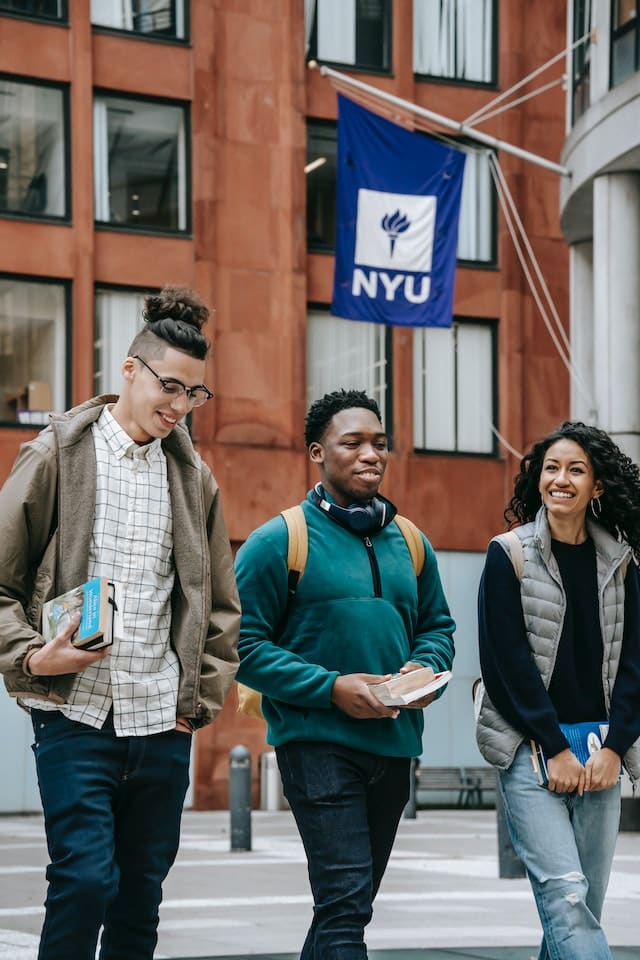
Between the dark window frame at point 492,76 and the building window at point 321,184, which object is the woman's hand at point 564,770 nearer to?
the building window at point 321,184

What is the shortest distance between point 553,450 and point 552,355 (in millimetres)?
23225

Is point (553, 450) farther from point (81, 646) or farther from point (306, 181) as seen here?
point (306, 181)

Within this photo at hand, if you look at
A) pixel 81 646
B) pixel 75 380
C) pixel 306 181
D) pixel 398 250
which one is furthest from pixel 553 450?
pixel 306 181

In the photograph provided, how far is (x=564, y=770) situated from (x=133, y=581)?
1.57 metres

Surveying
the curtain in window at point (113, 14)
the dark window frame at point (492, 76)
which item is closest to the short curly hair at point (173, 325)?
the curtain in window at point (113, 14)

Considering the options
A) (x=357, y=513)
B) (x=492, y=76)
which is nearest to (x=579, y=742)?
(x=357, y=513)

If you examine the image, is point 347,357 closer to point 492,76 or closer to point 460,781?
point 492,76

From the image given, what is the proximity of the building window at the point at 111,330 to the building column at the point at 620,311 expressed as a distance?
7.72 metres

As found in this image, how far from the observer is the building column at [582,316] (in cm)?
2488

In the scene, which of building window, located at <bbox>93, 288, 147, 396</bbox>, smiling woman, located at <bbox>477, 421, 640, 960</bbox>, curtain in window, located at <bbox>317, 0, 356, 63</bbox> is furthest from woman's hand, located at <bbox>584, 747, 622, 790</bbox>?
curtain in window, located at <bbox>317, 0, 356, 63</bbox>

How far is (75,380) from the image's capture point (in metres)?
25.8

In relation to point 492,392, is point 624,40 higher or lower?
higher

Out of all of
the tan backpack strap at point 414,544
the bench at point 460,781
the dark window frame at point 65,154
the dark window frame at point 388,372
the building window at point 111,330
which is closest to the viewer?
the tan backpack strap at point 414,544

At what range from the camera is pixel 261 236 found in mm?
26891
